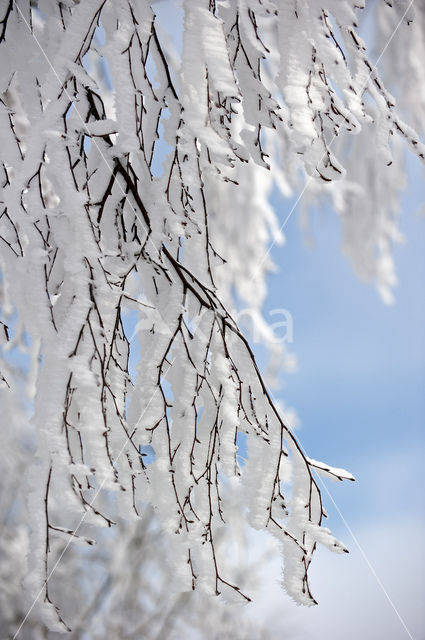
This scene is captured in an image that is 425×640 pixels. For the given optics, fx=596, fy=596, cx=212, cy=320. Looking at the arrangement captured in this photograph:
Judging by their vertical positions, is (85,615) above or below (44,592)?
below

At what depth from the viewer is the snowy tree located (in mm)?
501

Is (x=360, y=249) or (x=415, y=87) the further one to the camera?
(x=360, y=249)

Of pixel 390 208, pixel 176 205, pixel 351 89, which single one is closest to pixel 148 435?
pixel 176 205

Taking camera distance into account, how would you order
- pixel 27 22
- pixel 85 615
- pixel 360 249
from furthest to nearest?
pixel 85 615 → pixel 360 249 → pixel 27 22

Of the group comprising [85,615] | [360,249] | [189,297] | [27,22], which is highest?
[360,249]

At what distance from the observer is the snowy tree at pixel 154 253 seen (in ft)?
1.65

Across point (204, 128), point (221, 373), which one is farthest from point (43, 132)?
point (221, 373)

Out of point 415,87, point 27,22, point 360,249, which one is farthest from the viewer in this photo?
point 360,249

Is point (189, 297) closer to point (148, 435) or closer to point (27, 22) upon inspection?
point (148, 435)

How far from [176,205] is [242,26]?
0.59ft

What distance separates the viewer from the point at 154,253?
598mm

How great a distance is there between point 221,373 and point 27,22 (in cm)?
40

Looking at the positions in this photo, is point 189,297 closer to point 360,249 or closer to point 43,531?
point 43,531

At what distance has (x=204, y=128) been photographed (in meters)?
0.50
